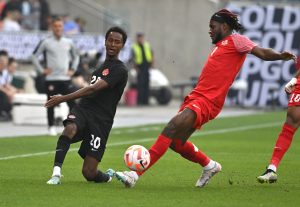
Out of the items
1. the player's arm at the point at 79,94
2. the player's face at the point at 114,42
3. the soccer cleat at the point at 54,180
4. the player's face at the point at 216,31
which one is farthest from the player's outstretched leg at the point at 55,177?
the player's face at the point at 216,31

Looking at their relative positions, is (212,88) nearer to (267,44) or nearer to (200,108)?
(200,108)

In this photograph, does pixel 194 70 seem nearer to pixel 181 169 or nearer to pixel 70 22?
pixel 70 22

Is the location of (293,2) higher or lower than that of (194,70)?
higher

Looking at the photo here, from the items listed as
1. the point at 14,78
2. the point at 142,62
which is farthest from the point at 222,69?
the point at 142,62

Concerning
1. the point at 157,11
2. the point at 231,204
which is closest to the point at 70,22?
the point at 157,11

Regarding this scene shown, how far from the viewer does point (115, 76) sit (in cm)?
1284

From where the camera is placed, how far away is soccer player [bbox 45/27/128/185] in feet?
41.8

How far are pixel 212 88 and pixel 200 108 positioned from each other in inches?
12.4

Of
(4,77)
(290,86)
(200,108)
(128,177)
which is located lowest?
(4,77)

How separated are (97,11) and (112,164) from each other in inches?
818

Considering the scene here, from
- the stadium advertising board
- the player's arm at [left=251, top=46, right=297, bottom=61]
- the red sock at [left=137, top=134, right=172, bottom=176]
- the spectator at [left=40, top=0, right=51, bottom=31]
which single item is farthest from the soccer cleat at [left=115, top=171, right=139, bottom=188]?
the stadium advertising board

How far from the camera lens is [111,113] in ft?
42.7

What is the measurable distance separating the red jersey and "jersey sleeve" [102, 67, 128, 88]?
958 millimetres

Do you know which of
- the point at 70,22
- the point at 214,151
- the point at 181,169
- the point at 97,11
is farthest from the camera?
the point at 97,11
